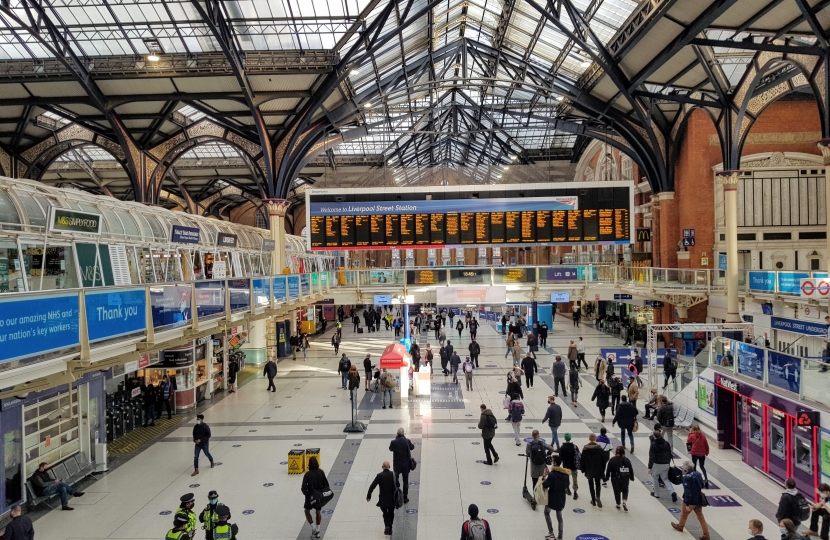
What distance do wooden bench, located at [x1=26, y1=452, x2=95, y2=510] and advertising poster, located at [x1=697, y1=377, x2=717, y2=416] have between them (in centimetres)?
1449

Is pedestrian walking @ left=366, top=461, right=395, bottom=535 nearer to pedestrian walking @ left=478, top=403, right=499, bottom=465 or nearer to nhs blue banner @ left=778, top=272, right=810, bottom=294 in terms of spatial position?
pedestrian walking @ left=478, top=403, right=499, bottom=465

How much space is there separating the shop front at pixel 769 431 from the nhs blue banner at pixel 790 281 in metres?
8.29

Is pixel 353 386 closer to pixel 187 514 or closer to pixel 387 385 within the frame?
pixel 387 385

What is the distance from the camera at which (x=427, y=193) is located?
2511 cm

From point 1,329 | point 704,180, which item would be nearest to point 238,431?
point 1,329

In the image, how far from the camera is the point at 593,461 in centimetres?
Answer: 980

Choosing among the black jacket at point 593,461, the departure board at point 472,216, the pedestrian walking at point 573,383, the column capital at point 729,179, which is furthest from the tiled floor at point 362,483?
the column capital at point 729,179

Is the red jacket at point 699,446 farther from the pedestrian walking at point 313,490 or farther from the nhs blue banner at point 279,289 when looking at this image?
the nhs blue banner at point 279,289

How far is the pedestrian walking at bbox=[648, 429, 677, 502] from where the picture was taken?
992 centimetres

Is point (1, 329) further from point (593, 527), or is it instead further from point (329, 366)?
point (329, 366)

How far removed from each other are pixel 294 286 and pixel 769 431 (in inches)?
573

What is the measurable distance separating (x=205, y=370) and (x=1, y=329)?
13.6 metres

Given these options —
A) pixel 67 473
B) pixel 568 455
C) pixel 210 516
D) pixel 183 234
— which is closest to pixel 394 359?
pixel 183 234

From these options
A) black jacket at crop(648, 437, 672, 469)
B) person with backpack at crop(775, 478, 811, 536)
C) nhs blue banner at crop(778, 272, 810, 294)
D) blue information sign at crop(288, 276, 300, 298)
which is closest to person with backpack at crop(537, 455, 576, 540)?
black jacket at crop(648, 437, 672, 469)
